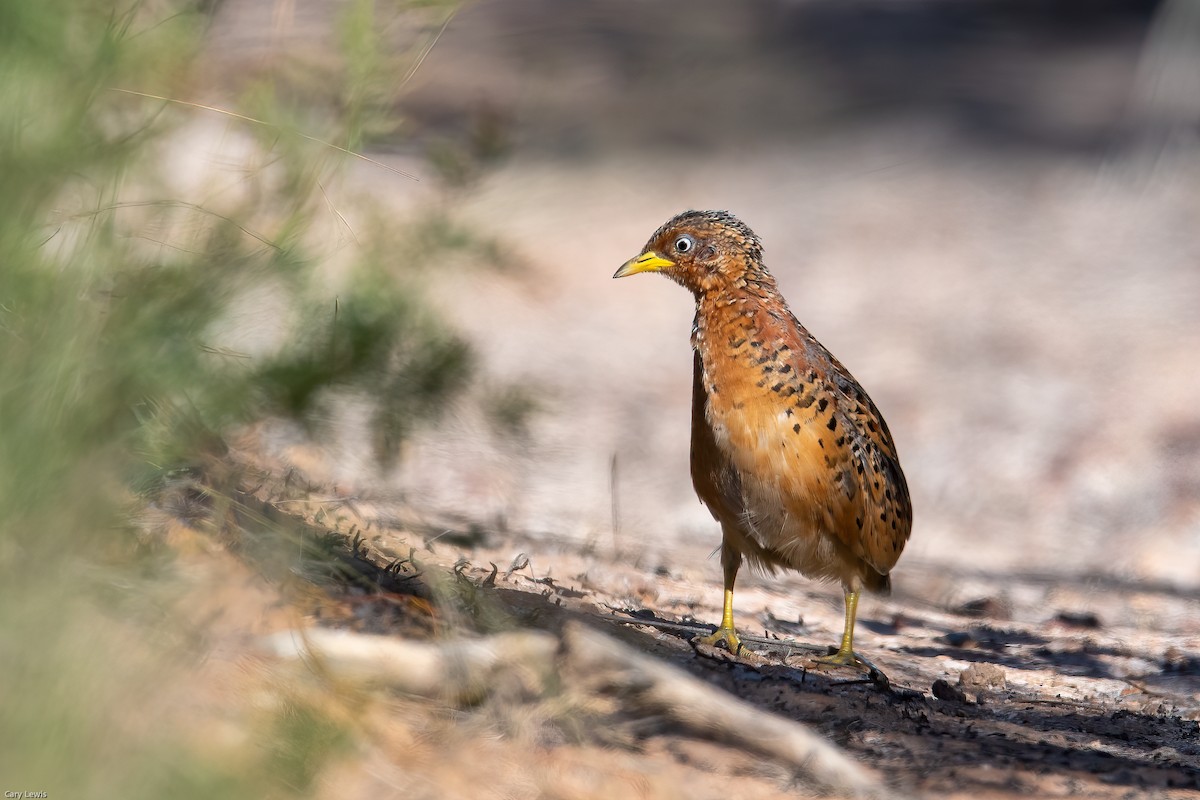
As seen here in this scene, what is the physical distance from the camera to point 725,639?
15.5ft

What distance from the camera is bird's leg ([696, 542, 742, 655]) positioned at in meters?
4.62

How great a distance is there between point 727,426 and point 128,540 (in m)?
2.12

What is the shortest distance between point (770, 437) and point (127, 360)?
2.26 metres

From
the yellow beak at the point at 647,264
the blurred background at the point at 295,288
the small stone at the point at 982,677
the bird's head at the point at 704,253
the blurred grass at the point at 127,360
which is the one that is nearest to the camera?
the blurred grass at the point at 127,360

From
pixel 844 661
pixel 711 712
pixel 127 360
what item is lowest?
pixel 711 712

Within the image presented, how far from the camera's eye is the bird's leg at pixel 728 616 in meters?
4.62

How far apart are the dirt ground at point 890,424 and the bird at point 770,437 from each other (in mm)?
376

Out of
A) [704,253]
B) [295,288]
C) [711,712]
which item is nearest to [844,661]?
[711,712]

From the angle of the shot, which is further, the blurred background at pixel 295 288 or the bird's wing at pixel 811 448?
the bird's wing at pixel 811 448

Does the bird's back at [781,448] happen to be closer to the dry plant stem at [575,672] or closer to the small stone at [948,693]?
the small stone at [948,693]

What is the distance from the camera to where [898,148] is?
43.8ft

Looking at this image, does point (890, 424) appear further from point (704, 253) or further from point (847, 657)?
point (847, 657)

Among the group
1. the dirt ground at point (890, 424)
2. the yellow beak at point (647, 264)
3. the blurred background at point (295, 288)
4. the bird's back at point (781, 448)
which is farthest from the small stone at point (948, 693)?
the yellow beak at point (647, 264)

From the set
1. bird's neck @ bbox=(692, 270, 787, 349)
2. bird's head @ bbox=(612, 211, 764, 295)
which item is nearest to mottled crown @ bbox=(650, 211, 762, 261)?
bird's head @ bbox=(612, 211, 764, 295)
